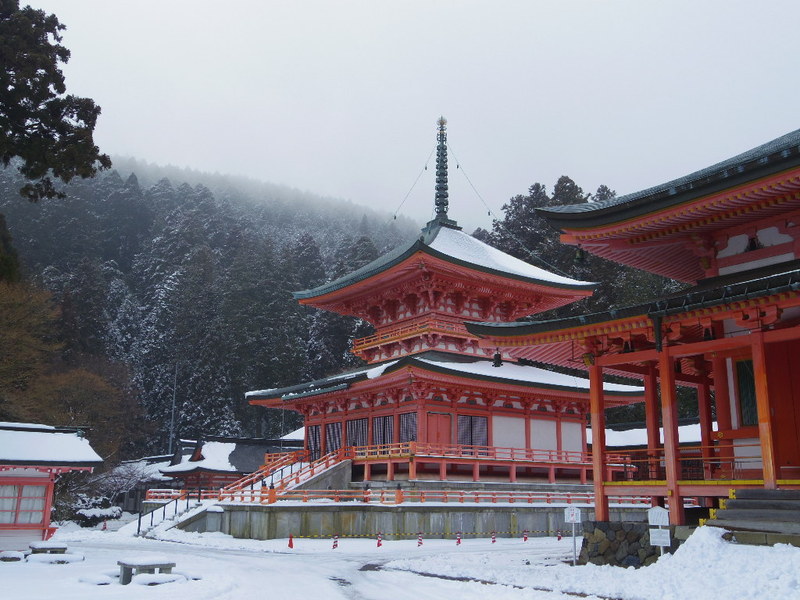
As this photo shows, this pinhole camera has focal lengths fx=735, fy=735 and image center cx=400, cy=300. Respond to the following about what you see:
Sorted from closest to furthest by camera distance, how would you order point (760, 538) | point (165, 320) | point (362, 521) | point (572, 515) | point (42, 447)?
point (760, 538) < point (572, 515) < point (42, 447) < point (362, 521) < point (165, 320)

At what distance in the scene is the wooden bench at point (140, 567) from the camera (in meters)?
15.6

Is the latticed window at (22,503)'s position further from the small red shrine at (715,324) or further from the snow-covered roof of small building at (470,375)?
the small red shrine at (715,324)

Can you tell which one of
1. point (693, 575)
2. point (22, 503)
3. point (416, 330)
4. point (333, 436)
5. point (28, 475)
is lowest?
point (693, 575)

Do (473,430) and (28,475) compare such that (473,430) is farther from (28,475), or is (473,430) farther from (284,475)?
(28,475)

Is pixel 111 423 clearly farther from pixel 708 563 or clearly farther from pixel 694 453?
pixel 708 563

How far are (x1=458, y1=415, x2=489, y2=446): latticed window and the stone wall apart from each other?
669 inches

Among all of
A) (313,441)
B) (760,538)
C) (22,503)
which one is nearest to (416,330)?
(313,441)

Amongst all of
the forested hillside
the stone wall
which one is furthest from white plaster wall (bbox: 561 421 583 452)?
the forested hillside

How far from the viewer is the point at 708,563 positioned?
43.4 ft

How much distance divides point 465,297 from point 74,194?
76524 millimetres

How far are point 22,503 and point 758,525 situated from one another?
2122 centimetres

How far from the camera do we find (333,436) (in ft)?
131

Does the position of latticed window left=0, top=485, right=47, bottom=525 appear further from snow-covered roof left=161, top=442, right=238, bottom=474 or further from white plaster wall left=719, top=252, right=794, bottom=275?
snow-covered roof left=161, top=442, right=238, bottom=474

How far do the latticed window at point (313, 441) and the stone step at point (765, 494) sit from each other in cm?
2892
